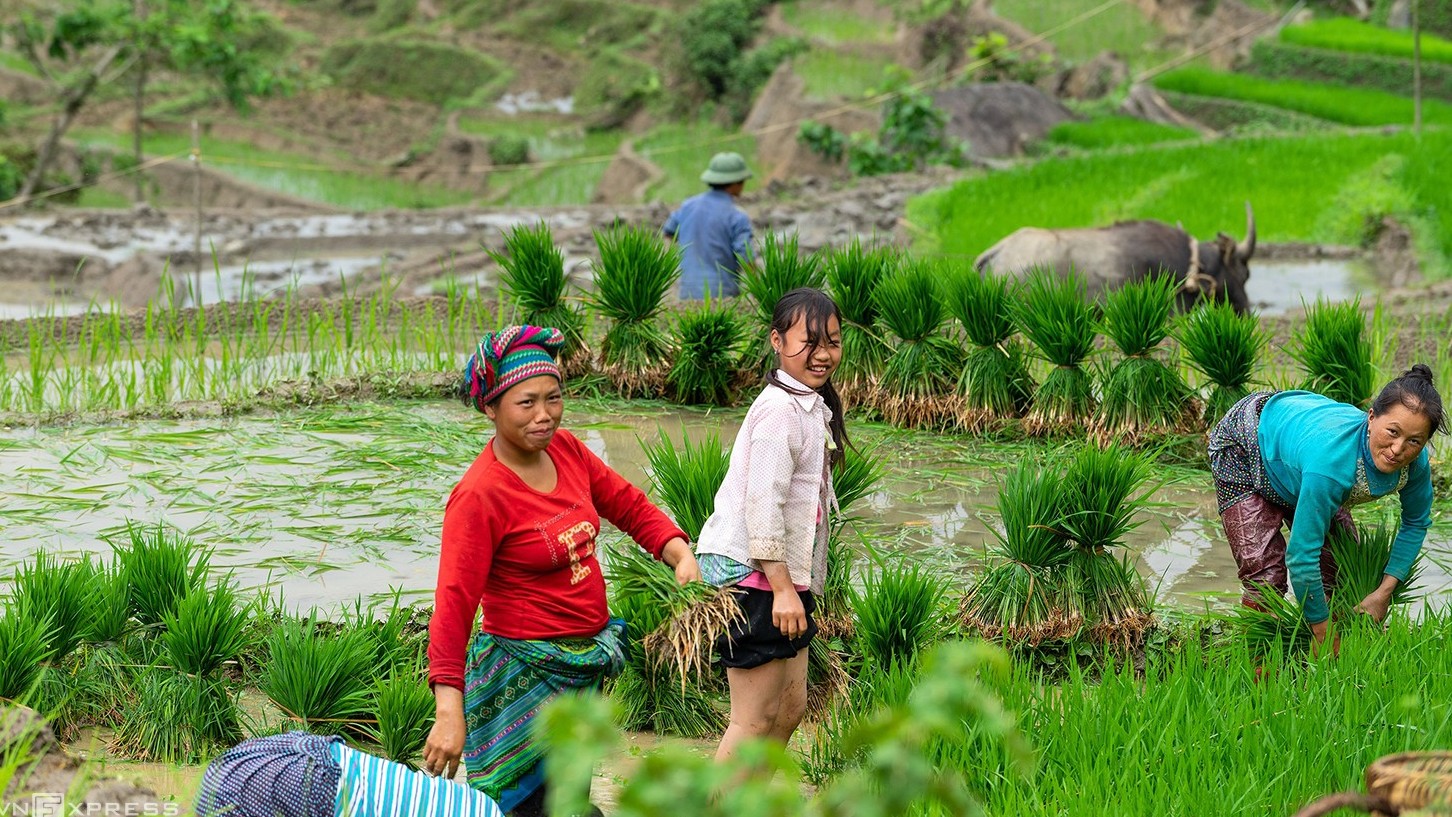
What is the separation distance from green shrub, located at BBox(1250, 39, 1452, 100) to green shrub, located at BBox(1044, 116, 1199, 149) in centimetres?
521

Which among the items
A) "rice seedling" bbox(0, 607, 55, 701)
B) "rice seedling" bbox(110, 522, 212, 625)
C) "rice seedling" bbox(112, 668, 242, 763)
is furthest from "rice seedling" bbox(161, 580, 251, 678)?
"rice seedling" bbox(0, 607, 55, 701)

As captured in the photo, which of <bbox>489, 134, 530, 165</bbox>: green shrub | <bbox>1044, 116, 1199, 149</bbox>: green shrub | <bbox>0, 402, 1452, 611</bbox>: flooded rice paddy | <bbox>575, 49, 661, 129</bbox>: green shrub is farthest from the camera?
<bbox>575, 49, 661, 129</bbox>: green shrub

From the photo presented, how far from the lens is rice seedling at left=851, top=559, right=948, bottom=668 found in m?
4.05

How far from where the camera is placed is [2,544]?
489 centimetres

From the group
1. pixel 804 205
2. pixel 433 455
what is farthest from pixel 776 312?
pixel 804 205

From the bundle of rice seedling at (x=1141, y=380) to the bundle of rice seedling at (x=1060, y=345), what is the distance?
11cm

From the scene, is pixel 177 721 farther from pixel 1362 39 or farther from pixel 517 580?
pixel 1362 39

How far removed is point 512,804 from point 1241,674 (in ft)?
5.95

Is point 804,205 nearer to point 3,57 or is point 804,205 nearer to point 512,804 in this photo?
point 512,804

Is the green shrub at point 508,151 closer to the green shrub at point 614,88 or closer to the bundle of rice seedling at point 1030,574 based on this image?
the green shrub at point 614,88

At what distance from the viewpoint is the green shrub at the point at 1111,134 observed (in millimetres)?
17219

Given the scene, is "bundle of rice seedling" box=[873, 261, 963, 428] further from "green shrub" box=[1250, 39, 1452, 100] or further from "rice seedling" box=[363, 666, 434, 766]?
"green shrub" box=[1250, 39, 1452, 100]

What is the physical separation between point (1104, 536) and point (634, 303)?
3.09 meters

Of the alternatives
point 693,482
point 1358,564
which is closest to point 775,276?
point 693,482
